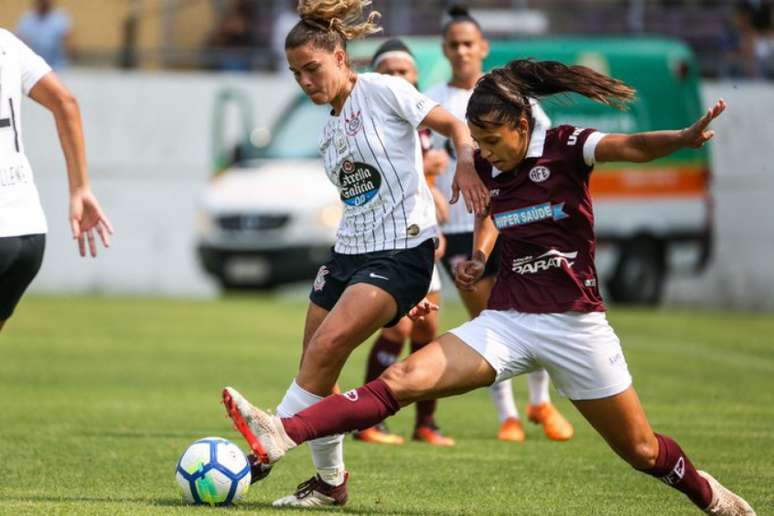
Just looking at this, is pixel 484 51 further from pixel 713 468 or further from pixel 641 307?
pixel 641 307

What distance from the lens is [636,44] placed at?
2069 centimetres

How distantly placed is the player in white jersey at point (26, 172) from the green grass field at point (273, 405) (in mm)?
1060

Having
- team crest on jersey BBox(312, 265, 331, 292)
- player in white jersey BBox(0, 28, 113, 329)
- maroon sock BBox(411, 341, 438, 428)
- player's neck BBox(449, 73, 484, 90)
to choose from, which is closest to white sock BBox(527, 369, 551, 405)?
maroon sock BBox(411, 341, 438, 428)

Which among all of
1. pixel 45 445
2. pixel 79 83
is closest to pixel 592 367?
pixel 45 445

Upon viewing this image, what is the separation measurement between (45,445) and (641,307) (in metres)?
14.0

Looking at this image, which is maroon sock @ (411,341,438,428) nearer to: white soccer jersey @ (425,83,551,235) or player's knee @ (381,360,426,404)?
white soccer jersey @ (425,83,551,235)

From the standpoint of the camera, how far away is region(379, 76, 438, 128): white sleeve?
679 cm

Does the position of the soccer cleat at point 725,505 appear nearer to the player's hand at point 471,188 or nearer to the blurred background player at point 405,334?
the player's hand at point 471,188

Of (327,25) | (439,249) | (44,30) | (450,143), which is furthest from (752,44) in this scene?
(327,25)

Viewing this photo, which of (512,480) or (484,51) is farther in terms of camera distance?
(484,51)

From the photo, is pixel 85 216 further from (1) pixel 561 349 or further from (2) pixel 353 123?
(1) pixel 561 349

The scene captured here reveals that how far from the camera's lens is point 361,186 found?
6855mm

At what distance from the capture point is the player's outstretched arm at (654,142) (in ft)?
18.7

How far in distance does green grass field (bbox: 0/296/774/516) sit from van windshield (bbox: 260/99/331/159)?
8.78 feet
